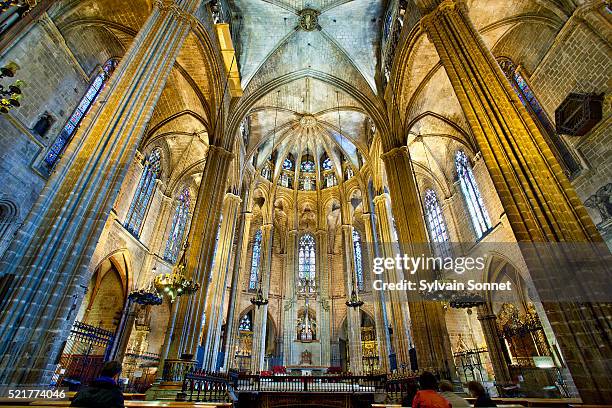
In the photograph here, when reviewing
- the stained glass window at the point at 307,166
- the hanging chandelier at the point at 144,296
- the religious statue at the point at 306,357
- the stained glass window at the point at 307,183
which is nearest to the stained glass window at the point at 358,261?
the stained glass window at the point at 307,183

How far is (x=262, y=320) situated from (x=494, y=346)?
12197mm

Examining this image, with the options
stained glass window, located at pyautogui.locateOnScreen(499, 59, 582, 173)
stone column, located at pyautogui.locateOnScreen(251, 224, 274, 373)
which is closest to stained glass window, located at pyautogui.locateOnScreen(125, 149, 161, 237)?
stone column, located at pyautogui.locateOnScreen(251, 224, 274, 373)

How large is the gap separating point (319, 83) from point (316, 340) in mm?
16942

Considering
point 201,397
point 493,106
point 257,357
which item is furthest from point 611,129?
point 257,357

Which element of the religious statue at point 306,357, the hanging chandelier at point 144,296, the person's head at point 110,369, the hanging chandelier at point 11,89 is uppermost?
the hanging chandelier at point 11,89

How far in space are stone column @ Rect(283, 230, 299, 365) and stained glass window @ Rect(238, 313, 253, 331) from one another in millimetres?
3420

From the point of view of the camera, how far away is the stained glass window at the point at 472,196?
14375 mm

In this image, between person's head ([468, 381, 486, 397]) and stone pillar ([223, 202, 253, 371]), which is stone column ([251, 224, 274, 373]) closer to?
stone pillar ([223, 202, 253, 371])

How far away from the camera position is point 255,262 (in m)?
23.8

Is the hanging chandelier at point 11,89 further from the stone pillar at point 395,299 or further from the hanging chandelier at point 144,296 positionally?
the stone pillar at point 395,299

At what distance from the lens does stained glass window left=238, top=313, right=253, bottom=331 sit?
872 inches

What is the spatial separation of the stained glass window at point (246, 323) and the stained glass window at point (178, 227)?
299 inches

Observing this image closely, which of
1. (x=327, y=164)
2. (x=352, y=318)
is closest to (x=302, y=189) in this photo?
(x=327, y=164)

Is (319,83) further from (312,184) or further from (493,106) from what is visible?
(493,106)
